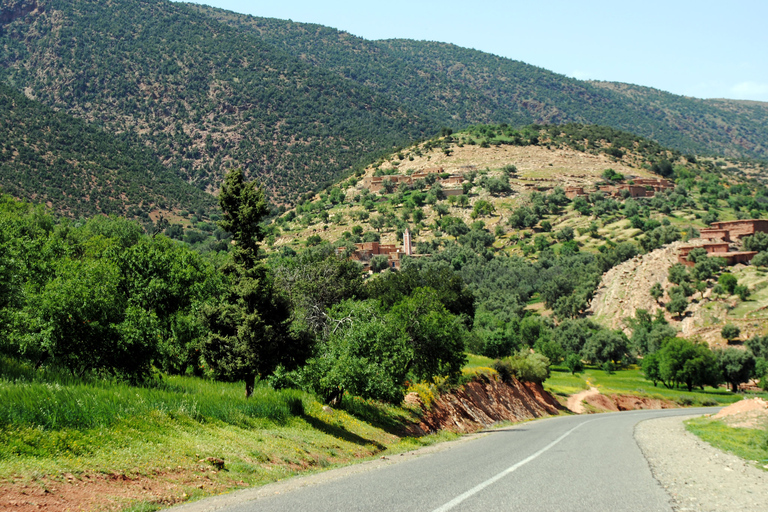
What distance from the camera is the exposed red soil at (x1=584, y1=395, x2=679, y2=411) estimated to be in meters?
59.0

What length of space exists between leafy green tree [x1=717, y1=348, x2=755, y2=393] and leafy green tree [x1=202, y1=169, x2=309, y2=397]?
2952 inches

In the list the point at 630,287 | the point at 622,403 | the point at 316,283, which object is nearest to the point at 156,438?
the point at 316,283

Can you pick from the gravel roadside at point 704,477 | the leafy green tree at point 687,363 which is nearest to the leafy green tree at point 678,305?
the leafy green tree at point 687,363

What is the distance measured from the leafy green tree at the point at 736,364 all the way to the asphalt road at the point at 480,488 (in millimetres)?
74400

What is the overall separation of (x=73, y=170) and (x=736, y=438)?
13555cm

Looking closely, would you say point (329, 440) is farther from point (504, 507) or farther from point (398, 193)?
point (398, 193)

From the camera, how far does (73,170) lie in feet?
426

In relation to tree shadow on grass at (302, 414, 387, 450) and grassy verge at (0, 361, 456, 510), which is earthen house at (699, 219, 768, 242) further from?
grassy verge at (0, 361, 456, 510)

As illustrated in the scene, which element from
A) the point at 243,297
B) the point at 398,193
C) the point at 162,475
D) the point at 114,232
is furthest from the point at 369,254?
the point at 162,475

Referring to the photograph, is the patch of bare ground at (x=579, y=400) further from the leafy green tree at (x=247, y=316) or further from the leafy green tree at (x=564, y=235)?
the leafy green tree at (x=564, y=235)

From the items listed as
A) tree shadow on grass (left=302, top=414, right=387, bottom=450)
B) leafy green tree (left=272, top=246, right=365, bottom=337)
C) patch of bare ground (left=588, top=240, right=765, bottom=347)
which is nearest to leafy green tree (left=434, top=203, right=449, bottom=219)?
patch of bare ground (left=588, top=240, right=765, bottom=347)

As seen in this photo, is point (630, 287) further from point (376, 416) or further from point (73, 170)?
point (73, 170)

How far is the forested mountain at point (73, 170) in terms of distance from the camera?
377ft

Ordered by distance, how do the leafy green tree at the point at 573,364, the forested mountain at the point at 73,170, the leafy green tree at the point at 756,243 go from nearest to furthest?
the leafy green tree at the point at 573,364 → the leafy green tree at the point at 756,243 → the forested mountain at the point at 73,170
